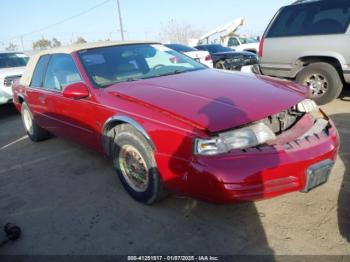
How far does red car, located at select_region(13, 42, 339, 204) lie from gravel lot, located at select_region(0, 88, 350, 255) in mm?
310

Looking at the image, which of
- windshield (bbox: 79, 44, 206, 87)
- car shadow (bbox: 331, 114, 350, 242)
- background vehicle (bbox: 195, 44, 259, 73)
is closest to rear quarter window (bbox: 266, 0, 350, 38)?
car shadow (bbox: 331, 114, 350, 242)

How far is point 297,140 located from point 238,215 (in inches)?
33.5

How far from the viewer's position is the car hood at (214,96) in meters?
2.44

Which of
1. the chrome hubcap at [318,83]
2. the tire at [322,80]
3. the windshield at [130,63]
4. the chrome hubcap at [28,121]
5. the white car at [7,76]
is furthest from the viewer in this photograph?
the white car at [7,76]

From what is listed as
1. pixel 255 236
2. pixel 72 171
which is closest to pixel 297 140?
pixel 255 236

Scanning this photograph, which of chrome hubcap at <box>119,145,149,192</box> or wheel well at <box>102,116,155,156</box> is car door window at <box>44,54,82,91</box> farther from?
chrome hubcap at <box>119,145,149,192</box>

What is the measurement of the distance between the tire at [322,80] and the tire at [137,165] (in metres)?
4.23

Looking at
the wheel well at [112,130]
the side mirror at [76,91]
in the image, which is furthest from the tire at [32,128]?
the wheel well at [112,130]

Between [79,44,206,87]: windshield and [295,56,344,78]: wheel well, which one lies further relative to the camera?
[295,56,344,78]: wheel well

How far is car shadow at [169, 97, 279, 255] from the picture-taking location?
2375 mm

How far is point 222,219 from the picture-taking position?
283 centimetres

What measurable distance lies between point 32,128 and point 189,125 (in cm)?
400

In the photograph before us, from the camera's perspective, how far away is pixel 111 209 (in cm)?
317

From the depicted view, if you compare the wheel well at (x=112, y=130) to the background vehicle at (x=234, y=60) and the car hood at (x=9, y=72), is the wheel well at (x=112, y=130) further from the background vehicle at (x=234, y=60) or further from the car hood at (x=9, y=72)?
the background vehicle at (x=234, y=60)
